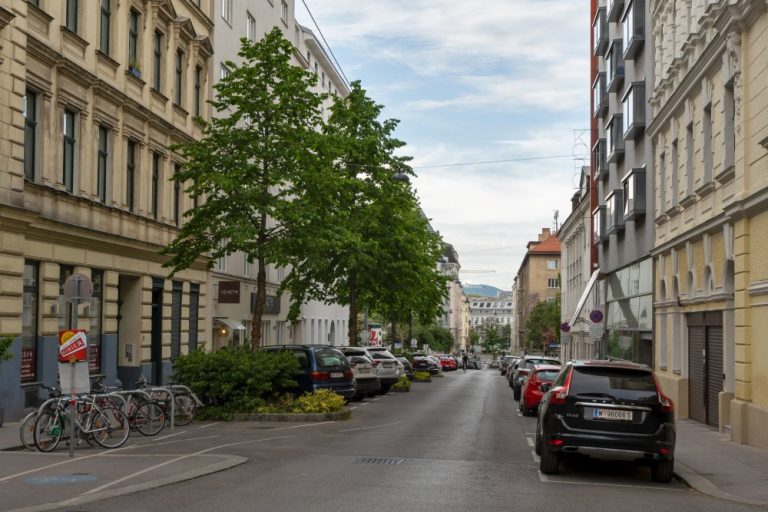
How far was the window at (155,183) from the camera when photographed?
98.5ft

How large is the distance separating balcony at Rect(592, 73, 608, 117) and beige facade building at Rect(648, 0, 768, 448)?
1212cm

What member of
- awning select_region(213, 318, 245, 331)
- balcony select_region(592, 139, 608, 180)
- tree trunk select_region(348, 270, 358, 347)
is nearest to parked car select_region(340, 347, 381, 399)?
awning select_region(213, 318, 245, 331)

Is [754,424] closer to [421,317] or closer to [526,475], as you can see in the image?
[526,475]

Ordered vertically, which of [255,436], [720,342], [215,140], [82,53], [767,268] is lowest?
[255,436]

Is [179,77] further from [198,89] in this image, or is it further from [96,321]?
[96,321]

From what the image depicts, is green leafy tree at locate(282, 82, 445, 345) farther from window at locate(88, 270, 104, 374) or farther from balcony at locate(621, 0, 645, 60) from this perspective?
window at locate(88, 270, 104, 374)

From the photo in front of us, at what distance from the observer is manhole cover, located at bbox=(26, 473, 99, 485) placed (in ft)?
38.4

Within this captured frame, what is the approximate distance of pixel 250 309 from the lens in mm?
43844

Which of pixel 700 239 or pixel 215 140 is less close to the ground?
pixel 215 140

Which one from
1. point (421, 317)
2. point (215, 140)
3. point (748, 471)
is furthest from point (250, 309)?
point (748, 471)

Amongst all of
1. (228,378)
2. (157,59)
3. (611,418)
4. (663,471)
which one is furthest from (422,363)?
(611,418)

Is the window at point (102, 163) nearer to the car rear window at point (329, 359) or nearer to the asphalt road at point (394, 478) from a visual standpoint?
the car rear window at point (329, 359)

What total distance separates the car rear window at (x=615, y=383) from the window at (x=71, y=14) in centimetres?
1569

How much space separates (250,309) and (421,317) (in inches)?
516
